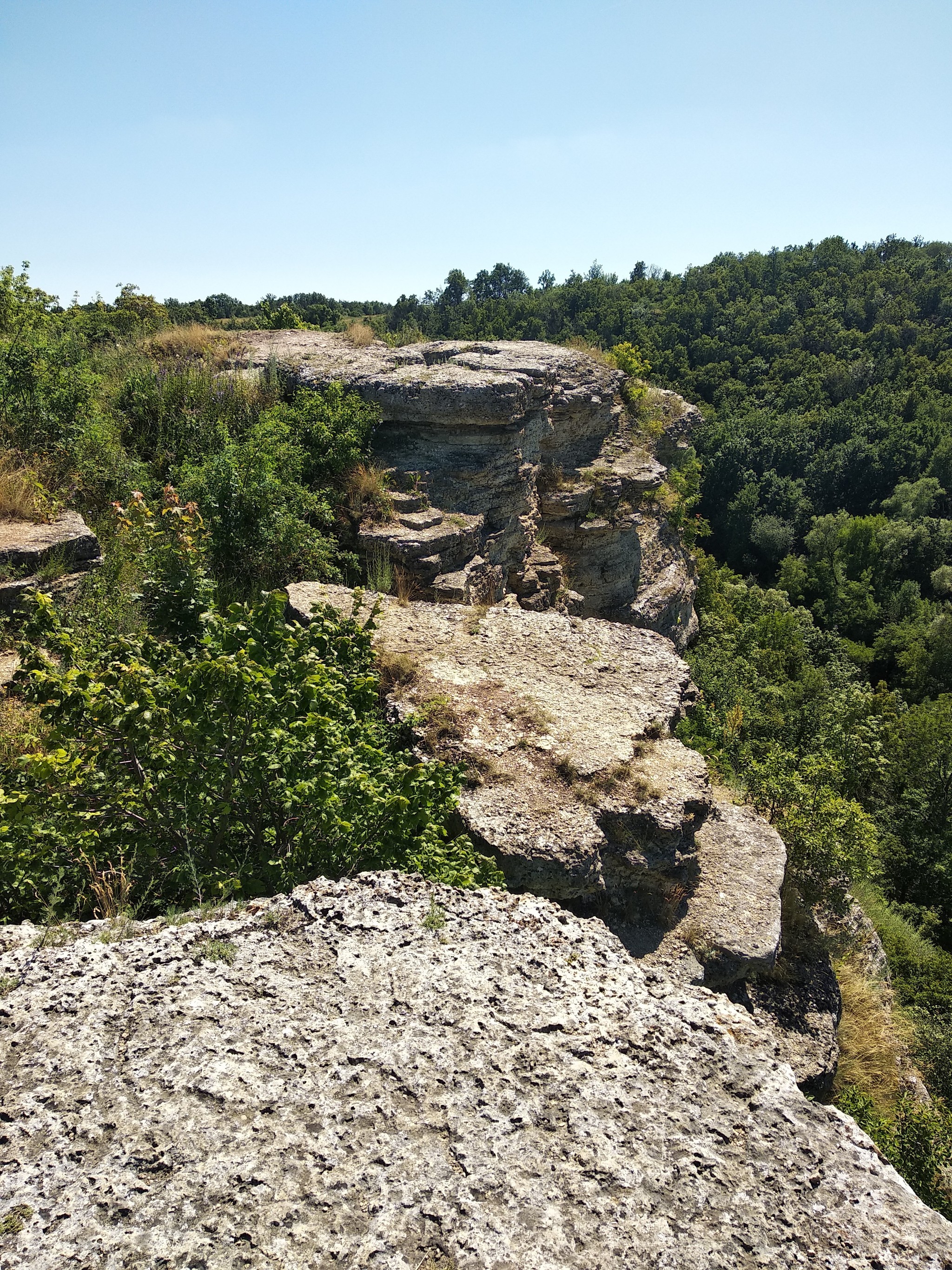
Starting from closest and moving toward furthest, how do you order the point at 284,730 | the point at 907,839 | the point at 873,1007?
1. the point at 284,730
2. the point at 873,1007
3. the point at 907,839

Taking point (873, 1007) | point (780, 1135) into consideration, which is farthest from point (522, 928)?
point (873, 1007)

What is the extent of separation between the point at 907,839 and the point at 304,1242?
26.9m

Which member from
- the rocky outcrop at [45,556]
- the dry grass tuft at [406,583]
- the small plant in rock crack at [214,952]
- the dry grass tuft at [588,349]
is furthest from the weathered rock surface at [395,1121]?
the dry grass tuft at [588,349]

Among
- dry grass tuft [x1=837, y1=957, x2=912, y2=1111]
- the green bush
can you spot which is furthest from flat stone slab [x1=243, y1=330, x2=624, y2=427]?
dry grass tuft [x1=837, y1=957, x2=912, y2=1111]

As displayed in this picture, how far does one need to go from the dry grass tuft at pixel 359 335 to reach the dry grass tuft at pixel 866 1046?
12.7 meters

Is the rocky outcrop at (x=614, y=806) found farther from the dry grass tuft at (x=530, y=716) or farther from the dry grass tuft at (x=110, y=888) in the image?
the dry grass tuft at (x=110, y=888)

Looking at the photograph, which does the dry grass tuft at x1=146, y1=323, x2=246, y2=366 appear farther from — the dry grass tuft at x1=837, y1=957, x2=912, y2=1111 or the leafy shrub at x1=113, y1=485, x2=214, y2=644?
the dry grass tuft at x1=837, y1=957, x2=912, y2=1111

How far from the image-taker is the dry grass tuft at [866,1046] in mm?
7246

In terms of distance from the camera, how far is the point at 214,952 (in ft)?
10.1

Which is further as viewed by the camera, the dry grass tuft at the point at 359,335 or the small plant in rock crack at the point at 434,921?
the dry grass tuft at the point at 359,335

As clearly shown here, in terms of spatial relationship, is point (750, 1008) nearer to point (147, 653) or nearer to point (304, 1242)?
point (304, 1242)

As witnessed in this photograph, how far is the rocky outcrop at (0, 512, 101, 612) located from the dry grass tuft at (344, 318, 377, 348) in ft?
26.4

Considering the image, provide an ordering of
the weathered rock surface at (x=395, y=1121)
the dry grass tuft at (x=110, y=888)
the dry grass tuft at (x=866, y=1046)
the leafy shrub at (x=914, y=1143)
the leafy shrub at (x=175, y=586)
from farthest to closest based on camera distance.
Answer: the dry grass tuft at (x=866, y=1046), the leafy shrub at (x=914, y=1143), the leafy shrub at (x=175, y=586), the dry grass tuft at (x=110, y=888), the weathered rock surface at (x=395, y=1121)

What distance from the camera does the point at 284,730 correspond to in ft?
12.9
